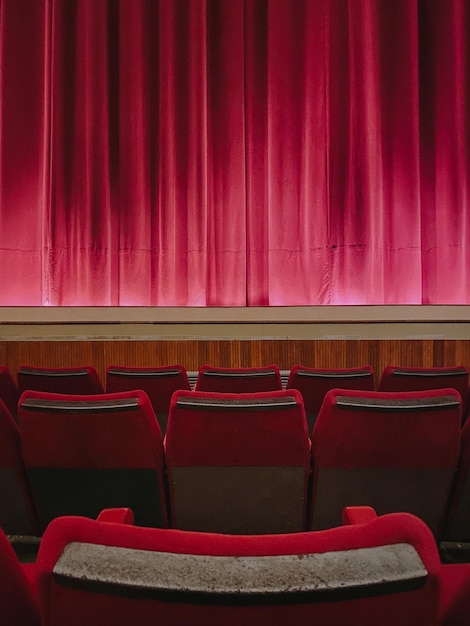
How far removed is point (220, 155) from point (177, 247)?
0.82 metres

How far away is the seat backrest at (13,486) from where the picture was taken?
45.8 inches

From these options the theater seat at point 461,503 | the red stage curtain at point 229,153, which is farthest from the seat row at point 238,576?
the red stage curtain at point 229,153

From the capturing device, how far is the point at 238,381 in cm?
193

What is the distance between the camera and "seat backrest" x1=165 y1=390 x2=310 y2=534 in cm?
110

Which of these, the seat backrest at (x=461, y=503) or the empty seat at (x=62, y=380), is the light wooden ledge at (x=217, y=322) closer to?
the empty seat at (x=62, y=380)

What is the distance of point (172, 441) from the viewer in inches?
44.3

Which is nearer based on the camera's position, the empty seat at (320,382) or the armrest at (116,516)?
the armrest at (116,516)

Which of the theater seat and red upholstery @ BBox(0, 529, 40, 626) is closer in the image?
red upholstery @ BBox(0, 529, 40, 626)

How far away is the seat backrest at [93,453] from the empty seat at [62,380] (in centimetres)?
81

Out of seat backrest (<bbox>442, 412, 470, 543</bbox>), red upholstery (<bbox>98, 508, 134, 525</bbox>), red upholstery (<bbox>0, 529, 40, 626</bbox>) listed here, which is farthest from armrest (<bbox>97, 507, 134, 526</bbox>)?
seat backrest (<bbox>442, 412, 470, 543</bbox>)

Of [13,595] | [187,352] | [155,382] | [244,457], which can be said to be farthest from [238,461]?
[187,352]

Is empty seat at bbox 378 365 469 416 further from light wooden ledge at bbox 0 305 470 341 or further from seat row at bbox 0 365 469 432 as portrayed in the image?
light wooden ledge at bbox 0 305 470 341

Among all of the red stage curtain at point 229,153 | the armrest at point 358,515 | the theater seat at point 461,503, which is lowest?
the theater seat at point 461,503

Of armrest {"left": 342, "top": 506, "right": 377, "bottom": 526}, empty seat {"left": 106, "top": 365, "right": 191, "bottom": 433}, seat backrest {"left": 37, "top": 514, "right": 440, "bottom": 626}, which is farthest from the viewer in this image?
empty seat {"left": 106, "top": 365, "right": 191, "bottom": 433}
